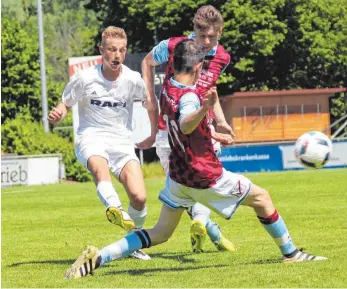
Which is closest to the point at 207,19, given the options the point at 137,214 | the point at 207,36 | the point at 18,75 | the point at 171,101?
the point at 207,36

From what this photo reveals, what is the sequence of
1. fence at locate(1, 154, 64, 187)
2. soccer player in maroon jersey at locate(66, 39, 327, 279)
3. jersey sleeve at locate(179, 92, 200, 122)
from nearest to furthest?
jersey sleeve at locate(179, 92, 200, 122)
soccer player in maroon jersey at locate(66, 39, 327, 279)
fence at locate(1, 154, 64, 187)

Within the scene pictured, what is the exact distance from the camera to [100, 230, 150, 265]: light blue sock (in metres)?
8.55

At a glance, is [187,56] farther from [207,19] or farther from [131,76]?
[131,76]

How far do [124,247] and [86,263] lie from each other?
0.40 metres

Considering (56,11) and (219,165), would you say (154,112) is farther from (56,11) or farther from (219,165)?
(56,11)

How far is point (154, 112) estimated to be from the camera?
1005cm

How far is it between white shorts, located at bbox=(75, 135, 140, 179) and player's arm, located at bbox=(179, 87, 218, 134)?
7.62 feet

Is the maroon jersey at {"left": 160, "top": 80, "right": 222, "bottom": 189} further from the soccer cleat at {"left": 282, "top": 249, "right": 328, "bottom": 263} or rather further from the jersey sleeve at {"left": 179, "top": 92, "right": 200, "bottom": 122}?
the soccer cleat at {"left": 282, "top": 249, "right": 328, "bottom": 263}

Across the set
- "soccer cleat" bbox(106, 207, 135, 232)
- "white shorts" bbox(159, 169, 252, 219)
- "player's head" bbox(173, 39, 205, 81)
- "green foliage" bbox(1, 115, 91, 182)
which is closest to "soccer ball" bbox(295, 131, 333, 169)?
"white shorts" bbox(159, 169, 252, 219)

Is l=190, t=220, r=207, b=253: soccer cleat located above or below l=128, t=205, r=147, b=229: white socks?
above

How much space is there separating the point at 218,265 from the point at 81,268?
1425mm

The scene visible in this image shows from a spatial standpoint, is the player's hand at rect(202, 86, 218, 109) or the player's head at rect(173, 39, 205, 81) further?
the player's head at rect(173, 39, 205, 81)

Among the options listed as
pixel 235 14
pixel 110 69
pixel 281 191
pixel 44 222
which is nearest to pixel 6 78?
pixel 235 14

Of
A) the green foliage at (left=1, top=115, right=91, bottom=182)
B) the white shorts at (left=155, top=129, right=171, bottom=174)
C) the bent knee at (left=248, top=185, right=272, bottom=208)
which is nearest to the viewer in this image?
the bent knee at (left=248, top=185, right=272, bottom=208)
